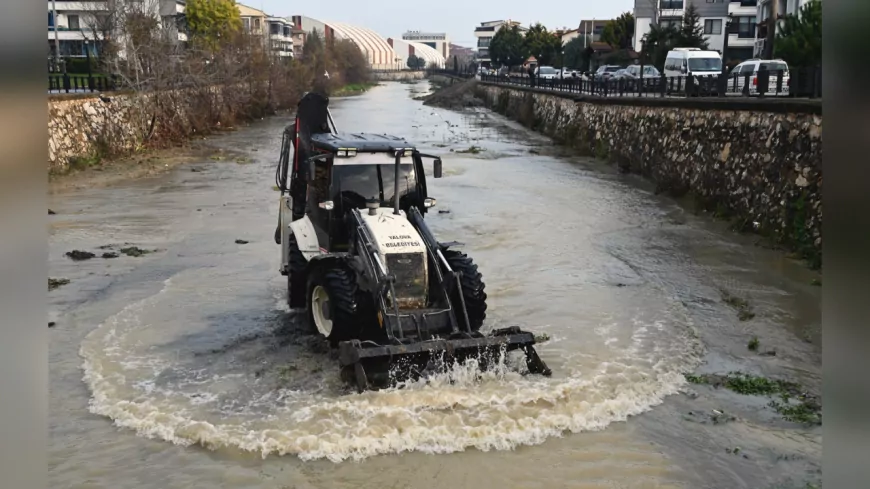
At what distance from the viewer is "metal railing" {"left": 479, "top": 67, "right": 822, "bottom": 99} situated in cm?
1683

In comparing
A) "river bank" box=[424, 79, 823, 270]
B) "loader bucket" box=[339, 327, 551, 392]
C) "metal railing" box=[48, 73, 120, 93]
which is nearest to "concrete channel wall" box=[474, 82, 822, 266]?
"river bank" box=[424, 79, 823, 270]

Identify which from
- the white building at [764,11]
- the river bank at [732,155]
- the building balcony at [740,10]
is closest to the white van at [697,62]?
the river bank at [732,155]

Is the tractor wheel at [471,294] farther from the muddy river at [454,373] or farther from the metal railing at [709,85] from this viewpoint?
the metal railing at [709,85]

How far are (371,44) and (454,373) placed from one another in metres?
174

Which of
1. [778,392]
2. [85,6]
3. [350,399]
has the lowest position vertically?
[778,392]

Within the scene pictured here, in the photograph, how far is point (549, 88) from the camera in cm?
Answer: 4647

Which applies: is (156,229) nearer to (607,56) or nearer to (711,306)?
(711,306)

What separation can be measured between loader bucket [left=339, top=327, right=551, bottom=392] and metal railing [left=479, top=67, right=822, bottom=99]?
3.76 metres

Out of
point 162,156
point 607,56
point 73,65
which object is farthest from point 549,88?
point 73,65

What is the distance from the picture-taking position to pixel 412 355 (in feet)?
24.8

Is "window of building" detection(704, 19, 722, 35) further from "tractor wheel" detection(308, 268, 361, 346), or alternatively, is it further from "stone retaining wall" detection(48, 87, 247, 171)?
"tractor wheel" detection(308, 268, 361, 346)

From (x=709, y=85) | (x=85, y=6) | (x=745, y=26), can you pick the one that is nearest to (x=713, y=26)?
(x=745, y=26)

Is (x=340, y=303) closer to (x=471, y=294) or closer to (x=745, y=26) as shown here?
(x=471, y=294)
